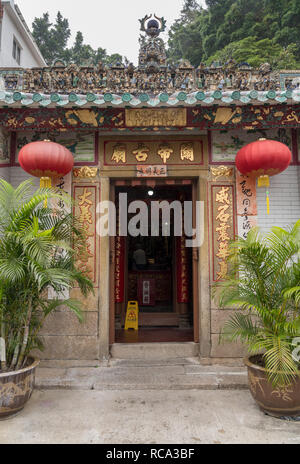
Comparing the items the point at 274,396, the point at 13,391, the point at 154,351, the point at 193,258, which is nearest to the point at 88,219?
the point at 193,258

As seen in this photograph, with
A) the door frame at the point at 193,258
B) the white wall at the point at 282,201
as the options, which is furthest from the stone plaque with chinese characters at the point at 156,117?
the white wall at the point at 282,201

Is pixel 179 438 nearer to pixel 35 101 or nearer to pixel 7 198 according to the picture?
pixel 7 198

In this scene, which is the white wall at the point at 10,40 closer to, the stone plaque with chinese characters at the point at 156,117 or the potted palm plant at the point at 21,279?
the stone plaque with chinese characters at the point at 156,117

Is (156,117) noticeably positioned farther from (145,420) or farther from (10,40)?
(10,40)

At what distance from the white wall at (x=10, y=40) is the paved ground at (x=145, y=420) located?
1055 cm

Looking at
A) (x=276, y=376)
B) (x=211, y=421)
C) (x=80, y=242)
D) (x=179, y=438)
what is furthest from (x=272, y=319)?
(x=80, y=242)

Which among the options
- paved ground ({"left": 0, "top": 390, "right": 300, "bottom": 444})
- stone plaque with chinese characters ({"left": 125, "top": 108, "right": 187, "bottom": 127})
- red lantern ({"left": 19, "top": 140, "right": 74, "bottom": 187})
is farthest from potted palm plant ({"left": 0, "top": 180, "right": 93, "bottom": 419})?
stone plaque with chinese characters ({"left": 125, "top": 108, "right": 187, "bottom": 127})

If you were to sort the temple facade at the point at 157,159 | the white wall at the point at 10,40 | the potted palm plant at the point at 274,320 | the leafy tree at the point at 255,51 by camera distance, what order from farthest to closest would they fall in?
the leafy tree at the point at 255,51
the white wall at the point at 10,40
the temple facade at the point at 157,159
the potted palm plant at the point at 274,320

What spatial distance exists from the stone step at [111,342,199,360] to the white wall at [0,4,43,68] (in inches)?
388

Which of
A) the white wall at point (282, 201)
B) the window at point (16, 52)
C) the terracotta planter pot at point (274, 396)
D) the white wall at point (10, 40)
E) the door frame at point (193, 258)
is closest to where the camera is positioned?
the terracotta planter pot at point (274, 396)

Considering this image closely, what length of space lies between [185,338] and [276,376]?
2.73 m

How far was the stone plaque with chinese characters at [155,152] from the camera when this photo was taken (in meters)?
4.89

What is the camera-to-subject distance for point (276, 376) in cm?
305

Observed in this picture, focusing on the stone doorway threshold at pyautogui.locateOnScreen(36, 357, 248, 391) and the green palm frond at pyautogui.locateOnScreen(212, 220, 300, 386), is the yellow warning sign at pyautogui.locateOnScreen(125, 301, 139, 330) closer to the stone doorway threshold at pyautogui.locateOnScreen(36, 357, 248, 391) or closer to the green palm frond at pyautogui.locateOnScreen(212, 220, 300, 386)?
the stone doorway threshold at pyautogui.locateOnScreen(36, 357, 248, 391)
